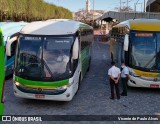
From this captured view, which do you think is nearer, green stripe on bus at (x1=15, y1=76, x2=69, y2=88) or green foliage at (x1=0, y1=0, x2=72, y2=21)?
green stripe on bus at (x1=15, y1=76, x2=69, y2=88)

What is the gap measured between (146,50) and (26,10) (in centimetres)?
2558

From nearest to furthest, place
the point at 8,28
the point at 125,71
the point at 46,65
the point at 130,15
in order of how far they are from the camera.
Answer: the point at 46,65, the point at 125,71, the point at 8,28, the point at 130,15

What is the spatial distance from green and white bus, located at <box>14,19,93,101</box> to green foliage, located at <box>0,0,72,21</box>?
59.5 ft

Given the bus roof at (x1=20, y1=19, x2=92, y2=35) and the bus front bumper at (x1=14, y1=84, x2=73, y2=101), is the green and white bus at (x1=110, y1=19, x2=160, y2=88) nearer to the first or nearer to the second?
the bus roof at (x1=20, y1=19, x2=92, y2=35)

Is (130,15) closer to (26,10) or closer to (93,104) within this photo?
(26,10)

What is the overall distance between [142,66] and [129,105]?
244 cm

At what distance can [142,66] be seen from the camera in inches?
516

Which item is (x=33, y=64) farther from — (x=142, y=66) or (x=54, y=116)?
(x=142, y=66)

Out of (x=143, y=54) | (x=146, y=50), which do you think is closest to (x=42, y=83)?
(x=143, y=54)

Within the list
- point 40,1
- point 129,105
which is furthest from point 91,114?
point 40,1

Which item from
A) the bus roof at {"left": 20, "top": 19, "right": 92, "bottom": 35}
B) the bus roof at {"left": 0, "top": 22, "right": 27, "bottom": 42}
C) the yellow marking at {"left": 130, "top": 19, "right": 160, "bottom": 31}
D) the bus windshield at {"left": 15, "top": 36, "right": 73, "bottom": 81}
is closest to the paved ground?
the bus windshield at {"left": 15, "top": 36, "right": 73, "bottom": 81}

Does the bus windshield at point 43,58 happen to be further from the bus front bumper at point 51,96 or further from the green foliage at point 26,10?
the green foliage at point 26,10

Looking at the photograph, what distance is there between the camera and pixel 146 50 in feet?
43.3

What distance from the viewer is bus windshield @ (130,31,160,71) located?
13141 millimetres
